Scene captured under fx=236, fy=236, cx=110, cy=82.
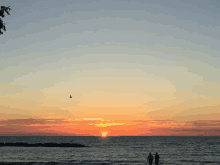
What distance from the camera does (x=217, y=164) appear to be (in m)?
50.8

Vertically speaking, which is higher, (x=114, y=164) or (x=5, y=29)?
(x=5, y=29)

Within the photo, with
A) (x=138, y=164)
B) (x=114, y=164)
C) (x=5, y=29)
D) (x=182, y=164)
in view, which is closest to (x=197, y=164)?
(x=182, y=164)

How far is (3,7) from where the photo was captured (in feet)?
63.5

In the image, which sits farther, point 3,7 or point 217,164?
point 217,164

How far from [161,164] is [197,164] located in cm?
821

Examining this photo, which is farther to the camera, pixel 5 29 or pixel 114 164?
pixel 114 164

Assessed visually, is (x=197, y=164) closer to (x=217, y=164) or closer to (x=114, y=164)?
(x=217, y=164)

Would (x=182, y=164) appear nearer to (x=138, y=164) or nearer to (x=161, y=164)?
(x=161, y=164)

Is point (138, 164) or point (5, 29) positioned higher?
point (5, 29)

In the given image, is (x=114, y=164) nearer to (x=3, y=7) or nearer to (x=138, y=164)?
(x=138, y=164)

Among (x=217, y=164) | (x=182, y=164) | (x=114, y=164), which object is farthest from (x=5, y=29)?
(x=217, y=164)

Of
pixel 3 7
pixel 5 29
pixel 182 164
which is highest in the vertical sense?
pixel 3 7

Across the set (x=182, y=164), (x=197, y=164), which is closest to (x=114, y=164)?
(x=182, y=164)

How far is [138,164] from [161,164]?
4987mm
